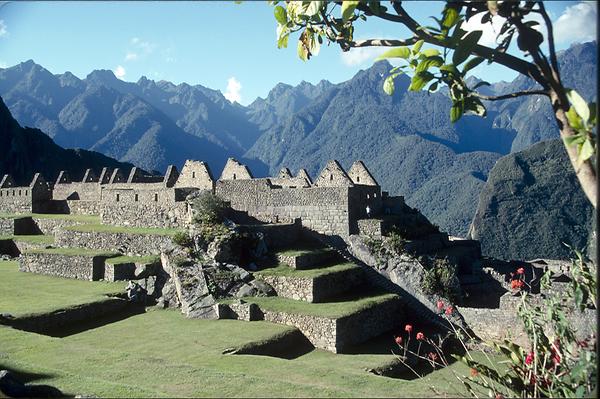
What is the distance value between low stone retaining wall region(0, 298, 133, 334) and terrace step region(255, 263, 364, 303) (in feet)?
13.2

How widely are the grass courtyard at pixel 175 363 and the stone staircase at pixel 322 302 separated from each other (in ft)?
1.54

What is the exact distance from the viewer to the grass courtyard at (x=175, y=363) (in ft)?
25.9

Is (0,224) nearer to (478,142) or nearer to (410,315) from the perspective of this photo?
(410,315)

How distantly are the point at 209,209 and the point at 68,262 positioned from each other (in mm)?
5248

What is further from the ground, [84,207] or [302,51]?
[302,51]

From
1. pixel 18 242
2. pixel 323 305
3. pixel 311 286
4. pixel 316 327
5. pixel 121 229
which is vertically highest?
pixel 121 229

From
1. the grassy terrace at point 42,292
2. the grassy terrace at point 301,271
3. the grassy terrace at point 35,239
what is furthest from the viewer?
the grassy terrace at point 35,239

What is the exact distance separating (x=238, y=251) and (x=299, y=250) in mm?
1934

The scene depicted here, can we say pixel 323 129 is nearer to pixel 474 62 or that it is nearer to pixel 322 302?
pixel 322 302

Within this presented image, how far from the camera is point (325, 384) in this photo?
8.46 m

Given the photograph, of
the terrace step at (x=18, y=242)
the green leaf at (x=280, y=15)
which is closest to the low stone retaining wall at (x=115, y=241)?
the terrace step at (x=18, y=242)

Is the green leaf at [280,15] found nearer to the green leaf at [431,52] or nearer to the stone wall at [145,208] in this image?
the green leaf at [431,52]

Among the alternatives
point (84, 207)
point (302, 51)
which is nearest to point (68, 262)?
point (84, 207)

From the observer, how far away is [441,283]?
17000 millimetres
